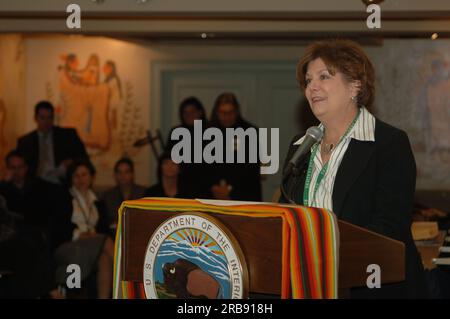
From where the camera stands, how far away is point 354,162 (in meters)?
2.13

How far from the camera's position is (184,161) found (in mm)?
5773

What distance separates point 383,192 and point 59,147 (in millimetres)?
5163

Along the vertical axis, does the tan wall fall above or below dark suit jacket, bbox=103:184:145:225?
above

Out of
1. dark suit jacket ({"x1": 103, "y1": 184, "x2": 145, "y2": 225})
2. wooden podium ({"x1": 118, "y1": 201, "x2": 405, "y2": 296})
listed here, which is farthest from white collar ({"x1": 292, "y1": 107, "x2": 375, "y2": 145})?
dark suit jacket ({"x1": 103, "y1": 184, "x2": 145, "y2": 225})

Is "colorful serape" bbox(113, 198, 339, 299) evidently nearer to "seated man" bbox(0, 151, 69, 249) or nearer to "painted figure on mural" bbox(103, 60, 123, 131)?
"seated man" bbox(0, 151, 69, 249)

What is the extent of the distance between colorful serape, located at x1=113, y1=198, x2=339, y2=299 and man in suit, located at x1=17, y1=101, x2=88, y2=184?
5.24m

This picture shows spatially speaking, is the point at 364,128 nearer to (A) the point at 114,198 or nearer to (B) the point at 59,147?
(A) the point at 114,198

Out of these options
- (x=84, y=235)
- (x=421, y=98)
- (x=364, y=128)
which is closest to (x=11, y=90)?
(x=84, y=235)

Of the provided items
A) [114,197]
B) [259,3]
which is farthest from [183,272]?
[114,197]

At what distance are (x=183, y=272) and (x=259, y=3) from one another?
359cm

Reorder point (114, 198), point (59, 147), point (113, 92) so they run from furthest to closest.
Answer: point (113, 92)
point (59, 147)
point (114, 198)

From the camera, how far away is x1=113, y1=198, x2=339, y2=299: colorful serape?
1.71 meters

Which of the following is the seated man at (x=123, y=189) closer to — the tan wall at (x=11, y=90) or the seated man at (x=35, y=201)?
the seated man at (x=35, y=201)

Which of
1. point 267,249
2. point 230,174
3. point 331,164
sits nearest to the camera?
point 267,249
